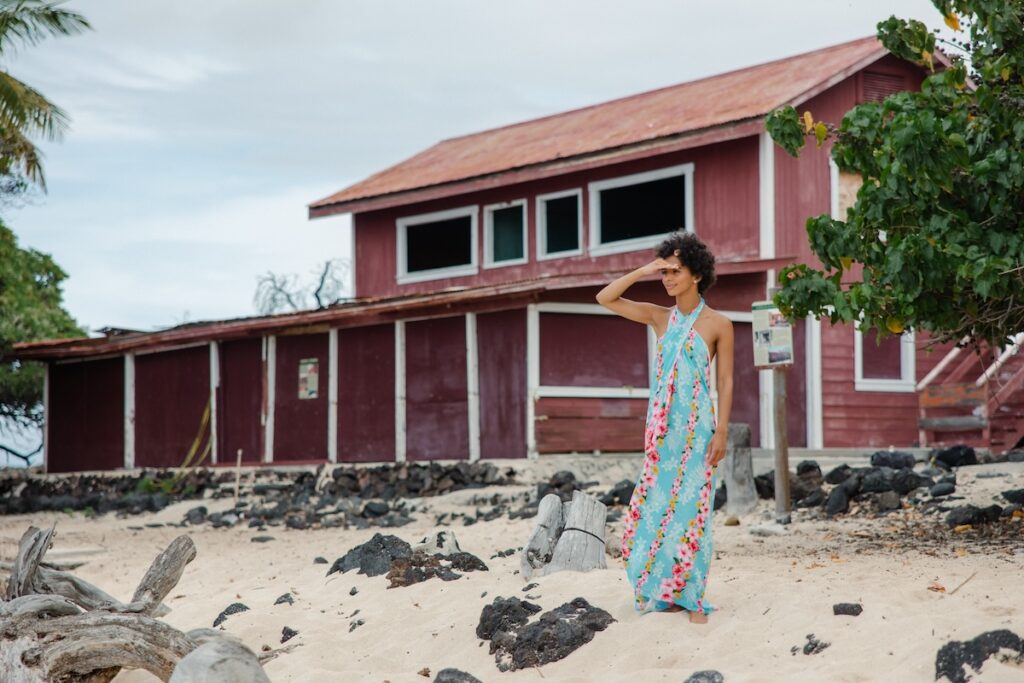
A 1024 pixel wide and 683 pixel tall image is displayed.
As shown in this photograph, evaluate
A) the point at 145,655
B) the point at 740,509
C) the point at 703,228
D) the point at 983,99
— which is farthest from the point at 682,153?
the point at 145,655

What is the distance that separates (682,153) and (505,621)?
44.5 ft

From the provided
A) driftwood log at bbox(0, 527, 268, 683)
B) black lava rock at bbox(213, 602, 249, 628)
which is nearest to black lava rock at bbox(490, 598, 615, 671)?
driftwood log at bbox(0, 527, 268, 683)

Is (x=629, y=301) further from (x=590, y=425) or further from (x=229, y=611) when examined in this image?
(x=590, y=425)

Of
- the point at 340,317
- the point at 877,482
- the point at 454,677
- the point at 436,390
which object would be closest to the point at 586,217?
the point at 436,390

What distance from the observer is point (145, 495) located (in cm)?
2009

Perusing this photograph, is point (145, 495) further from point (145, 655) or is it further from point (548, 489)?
point (145, 655)

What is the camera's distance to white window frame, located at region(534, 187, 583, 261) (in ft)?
68.8

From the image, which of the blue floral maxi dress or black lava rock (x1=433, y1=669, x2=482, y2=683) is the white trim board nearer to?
the blue floral maxi dress

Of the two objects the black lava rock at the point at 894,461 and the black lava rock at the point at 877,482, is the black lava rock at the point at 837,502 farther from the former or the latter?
the black lava rock at the point at 894,461

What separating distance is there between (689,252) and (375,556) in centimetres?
431

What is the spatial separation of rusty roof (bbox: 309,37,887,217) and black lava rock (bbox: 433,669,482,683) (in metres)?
12.8

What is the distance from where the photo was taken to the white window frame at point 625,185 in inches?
780

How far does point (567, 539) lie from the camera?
28.6ft

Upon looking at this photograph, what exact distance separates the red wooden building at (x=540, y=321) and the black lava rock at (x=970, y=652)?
11440 millimetres
